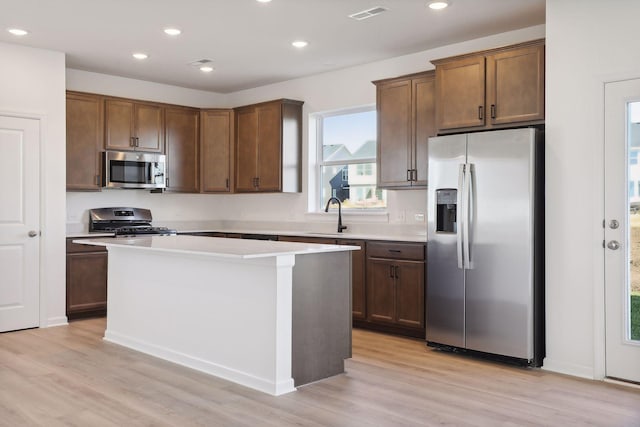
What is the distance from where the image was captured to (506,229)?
428cm

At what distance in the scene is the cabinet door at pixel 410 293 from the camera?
510cm

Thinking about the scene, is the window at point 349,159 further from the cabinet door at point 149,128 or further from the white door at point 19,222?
the white door at point 19,222

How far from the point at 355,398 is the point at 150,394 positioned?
122 centimetres

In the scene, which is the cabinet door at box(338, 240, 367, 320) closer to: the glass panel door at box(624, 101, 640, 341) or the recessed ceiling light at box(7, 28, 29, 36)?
the glass panel door at box(624, 101, 640, 341)

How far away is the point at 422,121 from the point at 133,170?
10.5 feet

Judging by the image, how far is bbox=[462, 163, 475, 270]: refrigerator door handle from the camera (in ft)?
14.6

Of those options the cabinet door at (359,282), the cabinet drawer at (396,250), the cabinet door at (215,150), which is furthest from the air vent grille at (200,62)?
the cabinet drawer at (396,250)

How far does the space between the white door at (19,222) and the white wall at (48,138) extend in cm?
7

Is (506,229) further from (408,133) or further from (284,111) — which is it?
(284,111)

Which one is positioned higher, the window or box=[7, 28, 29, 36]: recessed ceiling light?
box=[7, 28, 29, 36]: recessed ceiling light

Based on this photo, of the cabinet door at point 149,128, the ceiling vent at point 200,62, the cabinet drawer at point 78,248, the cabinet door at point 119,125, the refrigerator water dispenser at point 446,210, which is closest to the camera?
the refrigerator water dispenser at point 446,210

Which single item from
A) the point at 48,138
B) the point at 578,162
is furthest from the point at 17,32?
the point at 578,162

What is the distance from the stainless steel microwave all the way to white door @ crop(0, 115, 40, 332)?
803 millimetres

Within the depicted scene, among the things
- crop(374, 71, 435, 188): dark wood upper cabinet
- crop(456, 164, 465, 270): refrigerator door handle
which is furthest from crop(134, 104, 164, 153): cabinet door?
crop(456, 164, 465, 270): refrigerator door handle
